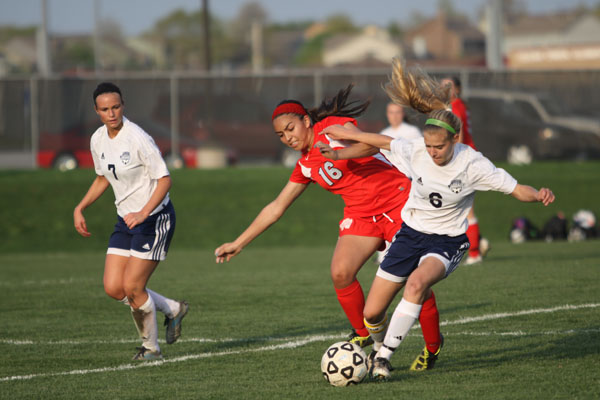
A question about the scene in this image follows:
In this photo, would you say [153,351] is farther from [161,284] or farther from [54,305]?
[161,284]

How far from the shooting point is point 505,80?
25594mm

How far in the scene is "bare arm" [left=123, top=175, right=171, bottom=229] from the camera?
290 inches

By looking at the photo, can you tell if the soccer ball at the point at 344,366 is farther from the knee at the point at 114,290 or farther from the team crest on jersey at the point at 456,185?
the knee at the point at 114,290

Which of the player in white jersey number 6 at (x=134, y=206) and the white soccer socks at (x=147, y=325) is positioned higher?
the player in white jersey number 6 at (x=134, y=206)

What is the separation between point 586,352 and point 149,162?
3.77m

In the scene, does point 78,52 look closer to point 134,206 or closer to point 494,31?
point 494,31

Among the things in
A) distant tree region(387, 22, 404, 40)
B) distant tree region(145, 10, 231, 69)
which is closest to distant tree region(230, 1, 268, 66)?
distant tree region(145, 10, 231, 69)

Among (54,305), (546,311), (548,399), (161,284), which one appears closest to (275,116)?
(548,399)

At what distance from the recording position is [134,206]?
25.1 feet

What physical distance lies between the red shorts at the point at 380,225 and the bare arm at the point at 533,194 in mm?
1261

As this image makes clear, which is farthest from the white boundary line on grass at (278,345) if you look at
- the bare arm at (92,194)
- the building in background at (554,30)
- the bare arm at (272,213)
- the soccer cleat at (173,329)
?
the building in background at (554,30)

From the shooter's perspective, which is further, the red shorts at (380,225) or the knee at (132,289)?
the knee at (132,289)

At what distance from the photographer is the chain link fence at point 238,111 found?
25.5m

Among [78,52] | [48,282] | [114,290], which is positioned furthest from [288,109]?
[78,52]
